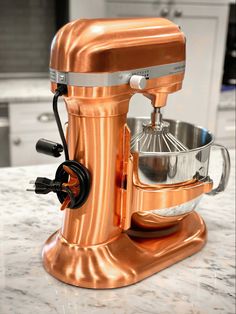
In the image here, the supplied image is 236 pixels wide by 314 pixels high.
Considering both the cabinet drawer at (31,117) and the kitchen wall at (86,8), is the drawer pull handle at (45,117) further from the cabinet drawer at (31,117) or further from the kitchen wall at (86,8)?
the kitchen wall at (86,8)

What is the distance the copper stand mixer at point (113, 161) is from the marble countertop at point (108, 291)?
0.02m

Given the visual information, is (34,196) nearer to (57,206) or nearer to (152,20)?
(57,206)

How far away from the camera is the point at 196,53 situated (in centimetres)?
235

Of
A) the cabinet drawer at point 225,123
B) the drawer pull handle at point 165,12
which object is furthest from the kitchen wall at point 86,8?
the cabinet drawer at point 225,123

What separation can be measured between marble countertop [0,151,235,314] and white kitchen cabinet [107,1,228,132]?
156 centimetres

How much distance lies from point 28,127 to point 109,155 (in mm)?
1529

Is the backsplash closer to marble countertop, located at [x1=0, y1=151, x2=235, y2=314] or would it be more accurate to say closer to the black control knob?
marble countertop, located at [x1=0, y1=151, x2=235, y2=314]

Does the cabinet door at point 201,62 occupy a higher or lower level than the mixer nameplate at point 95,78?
lower

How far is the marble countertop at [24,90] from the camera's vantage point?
6.59 feet

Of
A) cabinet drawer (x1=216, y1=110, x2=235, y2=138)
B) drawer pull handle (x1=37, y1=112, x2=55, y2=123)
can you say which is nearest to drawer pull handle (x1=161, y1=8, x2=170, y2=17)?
cabinet drawer (x1=216, y1=110, x2=235, y2=138)

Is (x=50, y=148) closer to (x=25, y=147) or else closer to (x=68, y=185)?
(x=68, y=185)

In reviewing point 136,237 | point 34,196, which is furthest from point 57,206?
point 136,237

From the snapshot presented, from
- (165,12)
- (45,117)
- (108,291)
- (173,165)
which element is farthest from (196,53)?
(108,291)

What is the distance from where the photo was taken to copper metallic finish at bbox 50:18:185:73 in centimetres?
55
